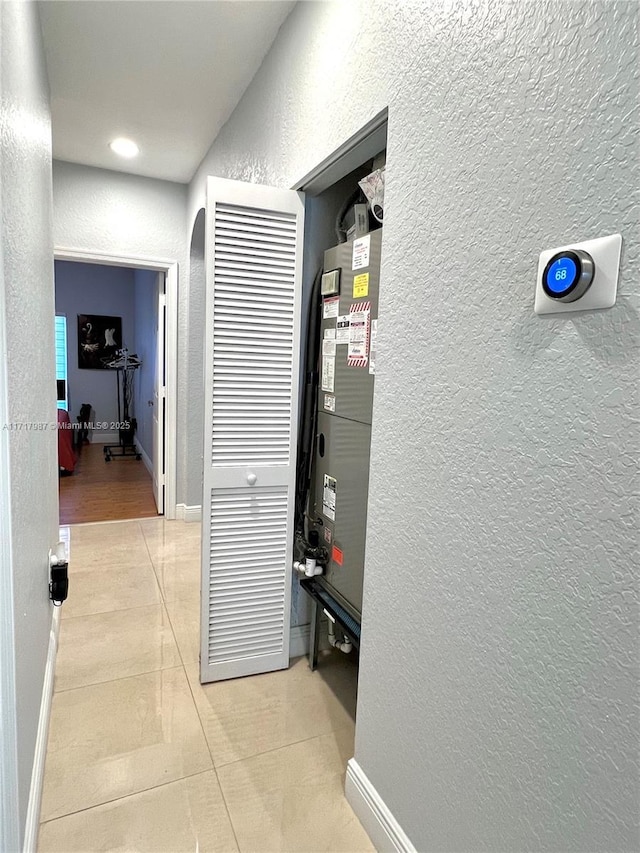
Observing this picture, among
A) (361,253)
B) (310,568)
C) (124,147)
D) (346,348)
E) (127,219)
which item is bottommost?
(310,568)

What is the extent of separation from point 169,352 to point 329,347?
2506mm

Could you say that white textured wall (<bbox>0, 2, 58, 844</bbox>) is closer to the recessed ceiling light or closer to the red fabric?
the recessed ceiling light

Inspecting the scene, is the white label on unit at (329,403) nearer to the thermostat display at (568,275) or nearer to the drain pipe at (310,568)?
the drain pipe at (310,568)

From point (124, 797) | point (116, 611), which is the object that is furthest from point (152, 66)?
point (124, 797)

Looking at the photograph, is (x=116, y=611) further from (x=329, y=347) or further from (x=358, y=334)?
(x=358, y=334)

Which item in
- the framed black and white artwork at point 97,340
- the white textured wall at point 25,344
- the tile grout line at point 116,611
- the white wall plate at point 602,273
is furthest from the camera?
the framed black and white artwork at point 97,340

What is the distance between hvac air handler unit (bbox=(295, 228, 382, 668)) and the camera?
5.79 feet

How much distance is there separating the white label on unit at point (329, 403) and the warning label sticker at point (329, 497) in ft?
0.93

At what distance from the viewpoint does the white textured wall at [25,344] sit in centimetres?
115

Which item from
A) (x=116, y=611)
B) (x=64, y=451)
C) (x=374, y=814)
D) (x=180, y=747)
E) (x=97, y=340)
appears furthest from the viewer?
(x=97, y=340)

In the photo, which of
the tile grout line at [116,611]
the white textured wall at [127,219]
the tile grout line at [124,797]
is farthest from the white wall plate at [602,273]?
the white textured wall at [127,219]

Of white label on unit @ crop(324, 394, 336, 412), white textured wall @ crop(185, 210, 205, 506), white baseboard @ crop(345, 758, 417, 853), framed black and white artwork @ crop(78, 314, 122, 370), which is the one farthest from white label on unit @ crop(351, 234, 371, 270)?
framed black and white artwork @ crop(78, 314, 122, 370)

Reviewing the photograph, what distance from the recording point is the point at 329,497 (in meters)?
2.06

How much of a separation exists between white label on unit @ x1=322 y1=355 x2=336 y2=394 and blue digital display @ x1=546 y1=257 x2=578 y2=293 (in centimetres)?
118
